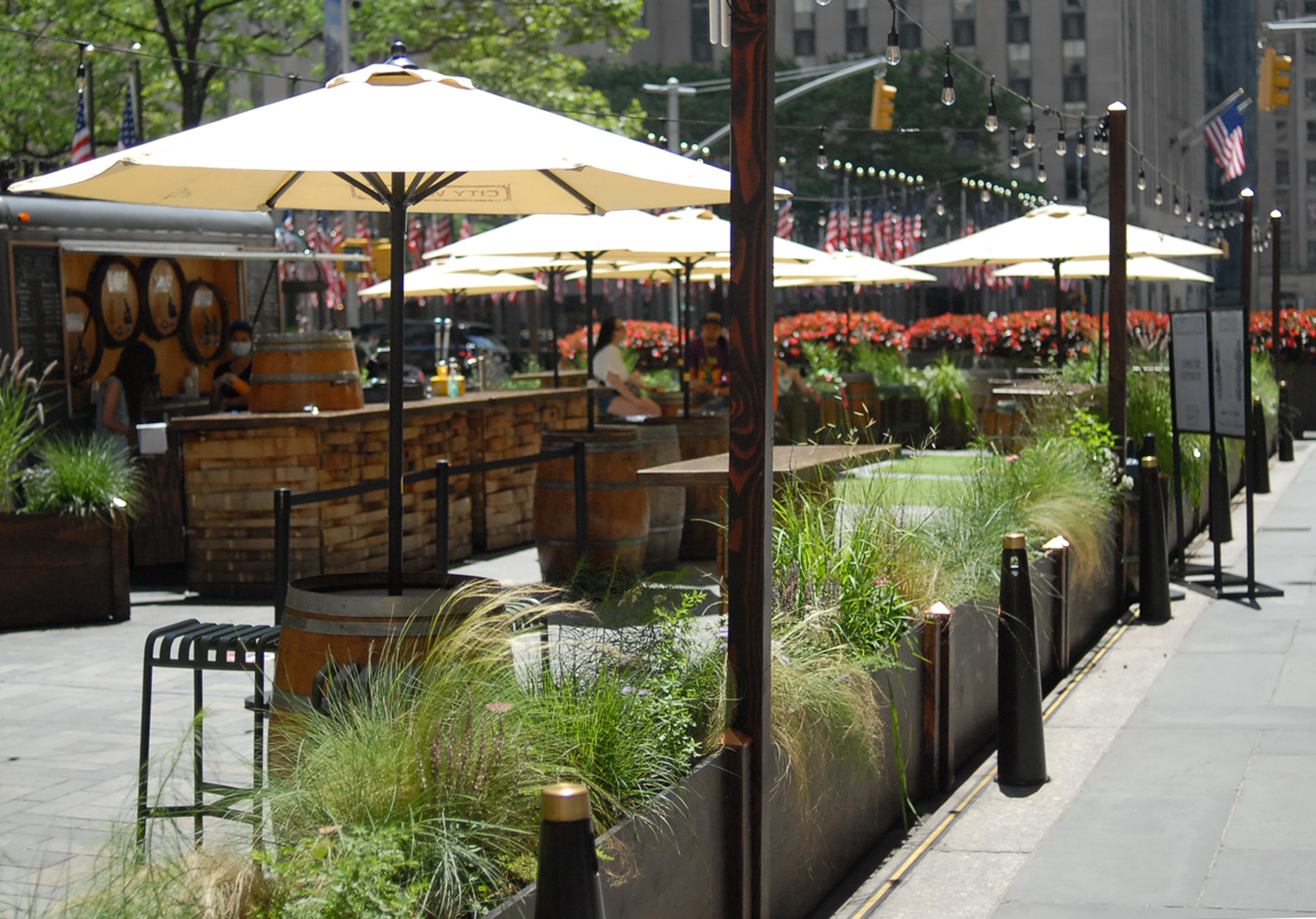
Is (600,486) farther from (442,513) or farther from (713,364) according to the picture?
(713,364)

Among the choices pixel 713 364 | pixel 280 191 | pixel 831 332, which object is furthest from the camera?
pixel 831 332

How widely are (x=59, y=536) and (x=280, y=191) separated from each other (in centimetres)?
458

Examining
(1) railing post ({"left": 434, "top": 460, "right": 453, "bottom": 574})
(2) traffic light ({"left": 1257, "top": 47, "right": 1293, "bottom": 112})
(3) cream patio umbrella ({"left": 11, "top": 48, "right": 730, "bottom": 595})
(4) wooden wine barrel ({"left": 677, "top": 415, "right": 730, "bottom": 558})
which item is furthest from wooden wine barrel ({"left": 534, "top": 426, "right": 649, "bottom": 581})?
(2) traffic light ({"left": 1257, "top": 47, "right": 1293, "bottom": 112})

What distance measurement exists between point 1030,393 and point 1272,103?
13.2 m

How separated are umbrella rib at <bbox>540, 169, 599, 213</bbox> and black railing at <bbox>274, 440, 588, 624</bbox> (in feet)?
4.38

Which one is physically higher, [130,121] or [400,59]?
[130,121]

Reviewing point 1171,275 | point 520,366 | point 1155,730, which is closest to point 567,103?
point 520,366

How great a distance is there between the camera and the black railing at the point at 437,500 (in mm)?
5930

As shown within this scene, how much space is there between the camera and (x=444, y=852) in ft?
10.6

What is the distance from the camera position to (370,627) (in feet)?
15.3

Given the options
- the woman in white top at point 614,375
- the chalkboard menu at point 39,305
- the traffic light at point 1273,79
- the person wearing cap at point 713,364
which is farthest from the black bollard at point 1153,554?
the traffic light at point 1273,79

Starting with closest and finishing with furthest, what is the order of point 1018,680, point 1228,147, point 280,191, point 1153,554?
point 280,191 → point 1018,680 → point 1153,554 → point 1228,147

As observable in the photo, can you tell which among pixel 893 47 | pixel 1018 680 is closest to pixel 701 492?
pixel 893 47

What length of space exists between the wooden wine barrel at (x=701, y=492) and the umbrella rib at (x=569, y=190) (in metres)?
5.42
